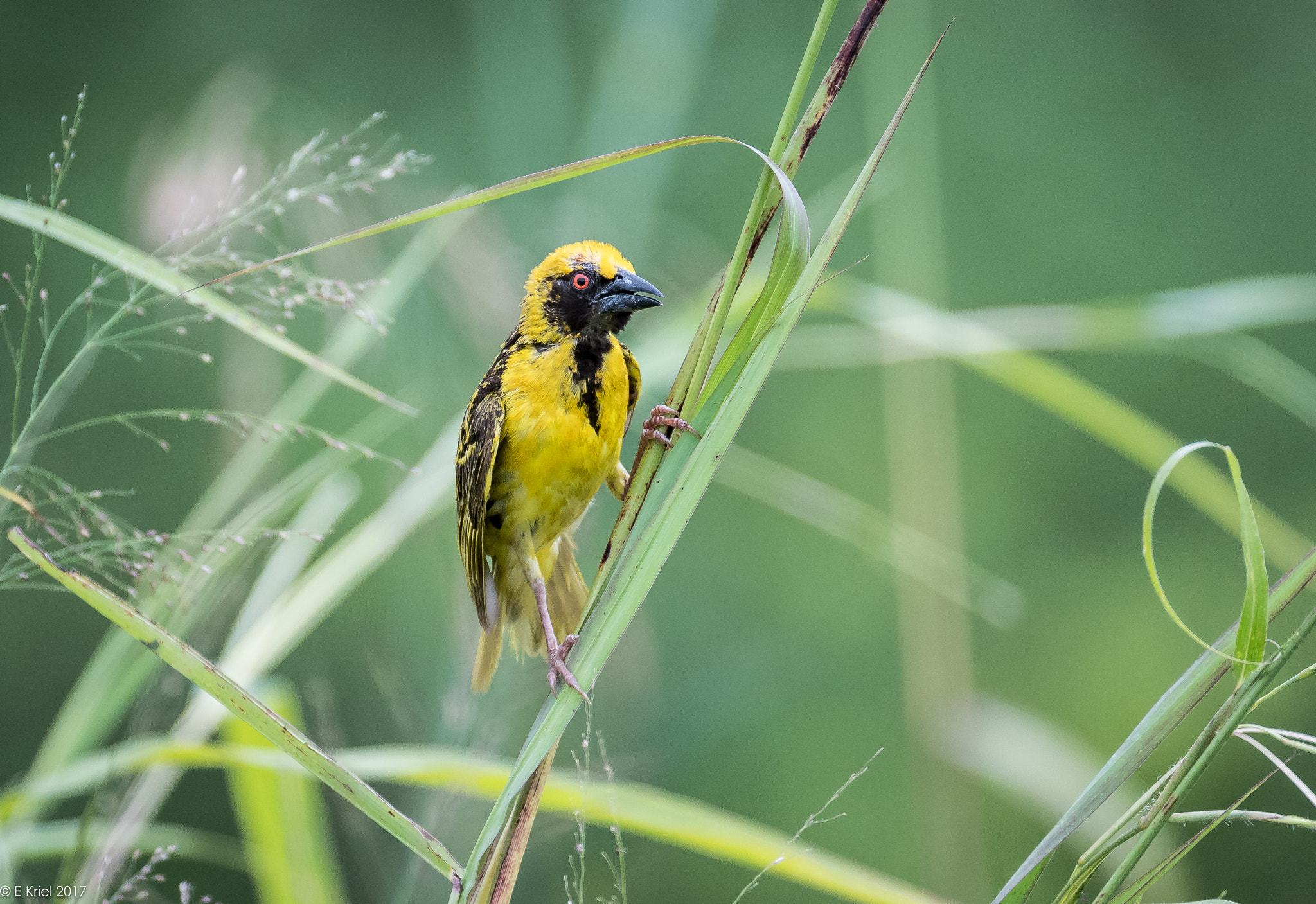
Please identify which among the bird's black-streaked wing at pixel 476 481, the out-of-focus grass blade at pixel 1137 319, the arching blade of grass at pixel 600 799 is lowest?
the arching blade of grass at pixel 600 799

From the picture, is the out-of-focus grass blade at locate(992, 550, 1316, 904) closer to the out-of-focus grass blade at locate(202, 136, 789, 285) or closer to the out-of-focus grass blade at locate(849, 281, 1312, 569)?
the out-of-focus grass blade at locate(202, 136, 789, 285)

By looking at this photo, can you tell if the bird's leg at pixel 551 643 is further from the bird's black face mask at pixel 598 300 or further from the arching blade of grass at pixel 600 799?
the bird's black face mask at pixel 598 300

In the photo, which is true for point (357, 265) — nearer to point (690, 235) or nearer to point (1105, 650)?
point (690, 235)

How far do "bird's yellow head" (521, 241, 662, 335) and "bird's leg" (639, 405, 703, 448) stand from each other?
1.34ft

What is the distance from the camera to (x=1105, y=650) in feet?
15.1

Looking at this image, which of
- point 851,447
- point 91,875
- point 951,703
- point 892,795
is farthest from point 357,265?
point 892,795

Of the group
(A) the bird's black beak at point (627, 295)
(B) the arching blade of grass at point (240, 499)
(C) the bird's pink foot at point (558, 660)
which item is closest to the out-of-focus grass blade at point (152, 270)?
(B) the arching blade of grass at point (240, 499)

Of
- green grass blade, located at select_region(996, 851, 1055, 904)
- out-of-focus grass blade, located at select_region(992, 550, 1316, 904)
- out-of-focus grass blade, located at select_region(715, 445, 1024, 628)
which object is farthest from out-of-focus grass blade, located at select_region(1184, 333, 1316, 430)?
green grass blade, located at select_region(996, 851, 1055, 904)

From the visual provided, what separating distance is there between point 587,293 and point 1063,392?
0.90 meters

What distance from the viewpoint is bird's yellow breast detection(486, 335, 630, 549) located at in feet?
6.04

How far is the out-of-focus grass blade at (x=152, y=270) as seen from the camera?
101 cm

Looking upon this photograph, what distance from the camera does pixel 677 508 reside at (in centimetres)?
90

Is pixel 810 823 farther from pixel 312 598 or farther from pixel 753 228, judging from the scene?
pixel 312 598

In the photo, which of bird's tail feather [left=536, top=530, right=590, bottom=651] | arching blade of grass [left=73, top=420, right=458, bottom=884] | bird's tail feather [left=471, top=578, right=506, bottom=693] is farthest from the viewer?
bird's tail feather [left=536, top=530, right=590, bottom=651]
